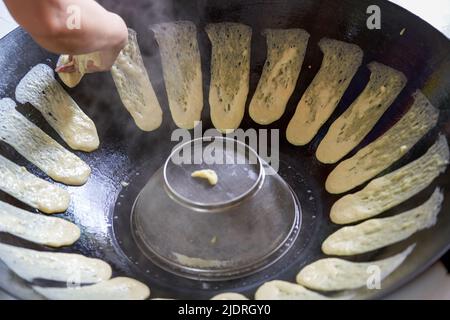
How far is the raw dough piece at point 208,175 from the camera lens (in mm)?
901

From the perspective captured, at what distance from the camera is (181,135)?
1.08 metres

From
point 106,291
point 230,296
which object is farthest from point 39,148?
point 230,296

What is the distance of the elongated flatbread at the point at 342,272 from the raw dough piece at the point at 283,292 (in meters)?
0.02

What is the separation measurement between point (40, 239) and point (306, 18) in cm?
61

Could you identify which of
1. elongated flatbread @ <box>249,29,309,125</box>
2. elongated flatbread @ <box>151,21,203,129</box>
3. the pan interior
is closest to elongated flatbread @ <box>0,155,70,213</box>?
the pan interior

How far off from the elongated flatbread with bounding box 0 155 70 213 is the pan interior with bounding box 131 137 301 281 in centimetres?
12

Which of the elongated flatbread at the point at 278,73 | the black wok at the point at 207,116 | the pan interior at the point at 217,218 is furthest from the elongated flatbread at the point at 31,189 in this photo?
the elongated flatbread at the point at 278,73

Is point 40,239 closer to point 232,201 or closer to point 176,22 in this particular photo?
point 232,201

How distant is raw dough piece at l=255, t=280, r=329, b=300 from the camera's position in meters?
0.72

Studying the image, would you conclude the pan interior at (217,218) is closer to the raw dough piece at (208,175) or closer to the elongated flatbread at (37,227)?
the raw dough piece at (208,175)

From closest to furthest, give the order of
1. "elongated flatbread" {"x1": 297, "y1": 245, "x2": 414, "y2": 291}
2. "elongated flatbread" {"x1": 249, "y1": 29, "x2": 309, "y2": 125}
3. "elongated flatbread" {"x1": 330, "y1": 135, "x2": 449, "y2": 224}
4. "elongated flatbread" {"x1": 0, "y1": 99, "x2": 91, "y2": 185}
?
"elongated flatbread" {"x1": 297, "y1": 245, "x2": 414, "y2": 291} < "elongated flatbread" {"x1": 330, "y1": 135, "x2": 449, "y2": 224} < "elongated flatbread" {"x1": 0, "y1": 99, "x2": 91, "y2": 185} < "elongated flatbread" {"x1": 249, "y1": 29, "x2": 309, "y2": 125}

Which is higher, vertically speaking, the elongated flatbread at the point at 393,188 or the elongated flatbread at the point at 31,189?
the elongated flatbread at the point at 31,189

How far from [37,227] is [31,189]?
87 millimetres

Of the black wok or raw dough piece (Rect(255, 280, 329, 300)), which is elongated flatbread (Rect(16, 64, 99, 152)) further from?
raw dough piece (Rect(255, 280, 329, 300))
